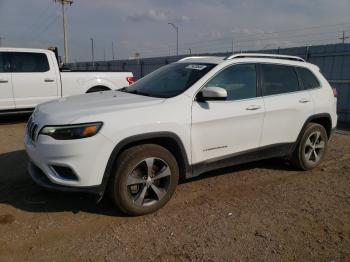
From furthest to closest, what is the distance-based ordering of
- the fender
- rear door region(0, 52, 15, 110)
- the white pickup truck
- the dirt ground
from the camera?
1. the white pickup truck
2. rear door region(0, 52, 15, 110)
3. the fender
4. the dirt ground

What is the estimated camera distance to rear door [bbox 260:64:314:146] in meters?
4.79

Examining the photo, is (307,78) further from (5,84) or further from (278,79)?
(5,84)

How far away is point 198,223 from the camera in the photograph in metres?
3.73

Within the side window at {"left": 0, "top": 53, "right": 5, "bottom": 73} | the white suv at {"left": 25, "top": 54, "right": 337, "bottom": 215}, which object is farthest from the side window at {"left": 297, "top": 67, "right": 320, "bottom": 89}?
the side window at {"left": 0, "top": 53, "right": 5, "bottom": 73}

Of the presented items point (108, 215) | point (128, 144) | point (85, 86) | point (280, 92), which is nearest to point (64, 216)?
point (108, 215)

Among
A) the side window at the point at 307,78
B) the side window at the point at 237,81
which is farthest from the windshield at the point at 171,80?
the side window at the point at 307,78

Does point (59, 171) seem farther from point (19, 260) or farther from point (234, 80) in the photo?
point (234, 80)

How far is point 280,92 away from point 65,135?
3003 mm

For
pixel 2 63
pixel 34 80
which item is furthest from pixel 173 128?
pixel 2 63

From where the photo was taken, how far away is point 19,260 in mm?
3066

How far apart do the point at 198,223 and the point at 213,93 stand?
142cm

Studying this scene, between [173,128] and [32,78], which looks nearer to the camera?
[173,128]

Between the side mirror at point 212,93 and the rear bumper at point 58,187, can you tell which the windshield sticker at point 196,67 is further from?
the rear bumper at point 58,187

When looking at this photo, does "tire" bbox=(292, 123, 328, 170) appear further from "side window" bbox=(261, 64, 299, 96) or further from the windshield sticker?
the windshield sticker
